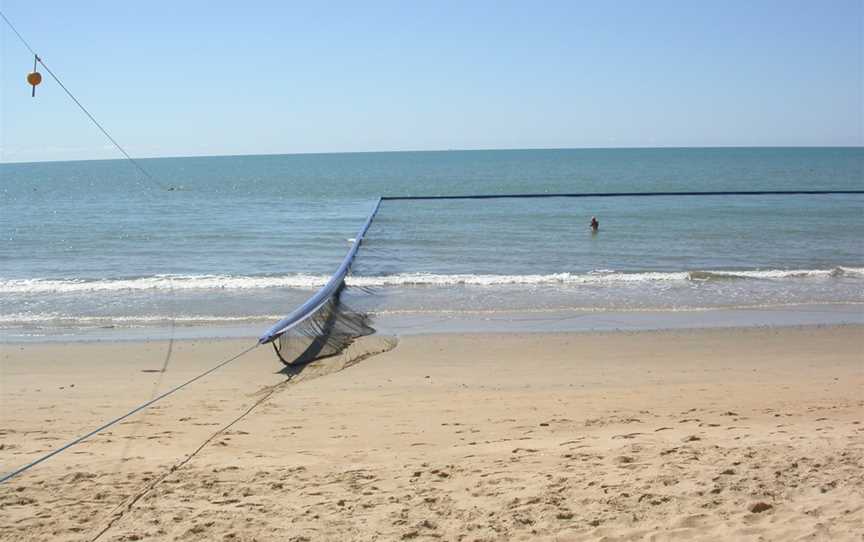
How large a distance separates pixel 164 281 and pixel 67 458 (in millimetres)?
13207

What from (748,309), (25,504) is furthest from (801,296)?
(25,504)

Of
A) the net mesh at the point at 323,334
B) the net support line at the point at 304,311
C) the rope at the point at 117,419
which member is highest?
the net support line at the point at 304,311

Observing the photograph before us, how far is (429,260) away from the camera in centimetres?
2430

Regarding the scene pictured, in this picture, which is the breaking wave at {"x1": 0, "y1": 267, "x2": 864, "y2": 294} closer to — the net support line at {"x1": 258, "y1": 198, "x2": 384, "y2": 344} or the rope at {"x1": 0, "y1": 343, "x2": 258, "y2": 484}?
the net support line at {"x1": 258, "y1": 198, "x2": 384, "y2": 344}

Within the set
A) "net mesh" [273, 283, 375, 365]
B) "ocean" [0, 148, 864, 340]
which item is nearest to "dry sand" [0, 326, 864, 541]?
"net mesh" [273, 283, 375, 365]

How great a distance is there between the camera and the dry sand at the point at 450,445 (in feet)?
16.9

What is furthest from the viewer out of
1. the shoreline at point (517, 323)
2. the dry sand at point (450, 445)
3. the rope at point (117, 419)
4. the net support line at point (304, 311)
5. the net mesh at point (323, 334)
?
the shoreline at point (517, 323)

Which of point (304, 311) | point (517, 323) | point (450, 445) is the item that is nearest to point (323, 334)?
point (304, 311)

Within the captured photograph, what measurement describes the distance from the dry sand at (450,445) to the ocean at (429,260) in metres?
3.81

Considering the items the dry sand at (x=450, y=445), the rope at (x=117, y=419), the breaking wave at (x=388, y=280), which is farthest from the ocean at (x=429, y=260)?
the dry sand at (x=450, y=445)

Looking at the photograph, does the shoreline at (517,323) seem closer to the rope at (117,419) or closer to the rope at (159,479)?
the rope at (117,419)

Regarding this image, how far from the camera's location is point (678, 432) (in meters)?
7.03

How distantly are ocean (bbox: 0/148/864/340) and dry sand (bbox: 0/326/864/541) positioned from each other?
12.5ft

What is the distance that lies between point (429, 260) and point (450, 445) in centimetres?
1730
